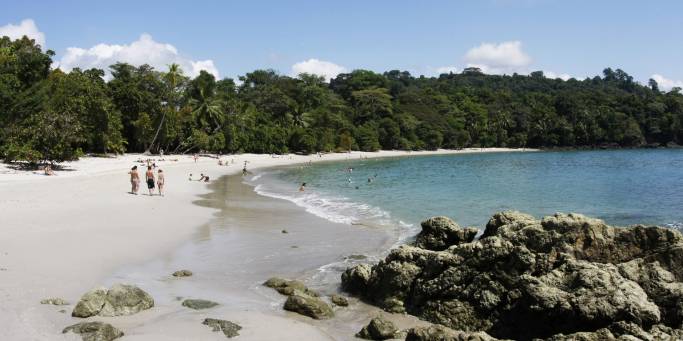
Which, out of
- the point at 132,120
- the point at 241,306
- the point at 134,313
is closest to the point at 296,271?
the point at 241,306

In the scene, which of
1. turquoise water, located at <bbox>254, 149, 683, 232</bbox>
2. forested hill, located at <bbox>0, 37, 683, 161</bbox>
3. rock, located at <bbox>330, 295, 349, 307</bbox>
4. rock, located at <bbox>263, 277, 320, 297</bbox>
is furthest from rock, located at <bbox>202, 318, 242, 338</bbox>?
forested hill, located at <bbox>0, 37, 683, 161</bbox>

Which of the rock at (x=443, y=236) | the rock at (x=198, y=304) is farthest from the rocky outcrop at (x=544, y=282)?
the rock at (x=198, y=304)

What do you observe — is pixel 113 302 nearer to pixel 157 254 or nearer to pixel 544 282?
pixel 157 254

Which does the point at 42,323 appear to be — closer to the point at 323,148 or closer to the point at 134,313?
the point at 134,313

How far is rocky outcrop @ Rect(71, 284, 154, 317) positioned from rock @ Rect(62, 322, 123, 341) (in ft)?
2.04

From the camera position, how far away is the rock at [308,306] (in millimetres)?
10492

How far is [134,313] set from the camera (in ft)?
31.7

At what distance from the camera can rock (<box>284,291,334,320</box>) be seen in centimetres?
1049

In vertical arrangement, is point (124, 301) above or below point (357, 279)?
above

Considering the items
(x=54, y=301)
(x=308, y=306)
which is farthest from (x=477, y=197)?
(x=54, y=301)

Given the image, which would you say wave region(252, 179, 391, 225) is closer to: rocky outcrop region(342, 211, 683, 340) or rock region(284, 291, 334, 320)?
rocky outcrop region(342, 211, 683, 340)

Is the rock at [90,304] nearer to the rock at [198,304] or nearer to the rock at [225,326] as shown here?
the rock at [198,304]

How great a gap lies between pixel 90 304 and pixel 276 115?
293 ft

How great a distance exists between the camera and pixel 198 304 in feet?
34.8
